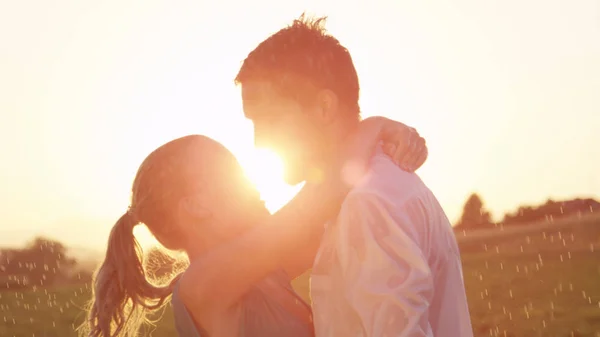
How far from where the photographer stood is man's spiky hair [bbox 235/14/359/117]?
14.0 ft

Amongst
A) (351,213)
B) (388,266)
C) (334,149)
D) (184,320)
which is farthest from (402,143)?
(184,320)

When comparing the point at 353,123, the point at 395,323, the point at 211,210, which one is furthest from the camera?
the point at 353,123

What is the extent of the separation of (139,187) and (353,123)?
125cm

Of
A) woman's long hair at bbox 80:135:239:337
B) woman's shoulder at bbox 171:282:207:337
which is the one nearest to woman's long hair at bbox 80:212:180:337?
woman's long hair at bbox 80:135:239:337

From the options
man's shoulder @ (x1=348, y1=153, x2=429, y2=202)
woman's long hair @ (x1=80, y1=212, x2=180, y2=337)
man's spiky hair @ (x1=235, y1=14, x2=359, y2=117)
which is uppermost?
man's spiky hair @ (x1=235, y1=14, x2=359, y2=117)

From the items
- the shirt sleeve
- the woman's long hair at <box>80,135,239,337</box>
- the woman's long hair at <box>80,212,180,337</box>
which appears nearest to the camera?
the shirt sleeve

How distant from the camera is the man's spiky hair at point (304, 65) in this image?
14.0 feet

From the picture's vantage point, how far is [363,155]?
12.7ft

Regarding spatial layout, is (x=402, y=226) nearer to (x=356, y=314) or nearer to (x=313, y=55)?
(x=356, y=314)

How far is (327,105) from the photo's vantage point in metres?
4.28

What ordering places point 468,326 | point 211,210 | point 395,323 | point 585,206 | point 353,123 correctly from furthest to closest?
point 585,206 < point 353,123 < point 211,210 < point 468,326 < point 395,323

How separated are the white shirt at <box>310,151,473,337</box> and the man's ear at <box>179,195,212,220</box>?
2.47ft

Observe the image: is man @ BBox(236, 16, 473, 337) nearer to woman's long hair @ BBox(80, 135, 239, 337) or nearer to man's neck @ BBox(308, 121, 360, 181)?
man's neck @ BBox(308, 121, 360, 181)

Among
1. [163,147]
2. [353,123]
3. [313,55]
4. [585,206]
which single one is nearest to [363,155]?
[353,123]
